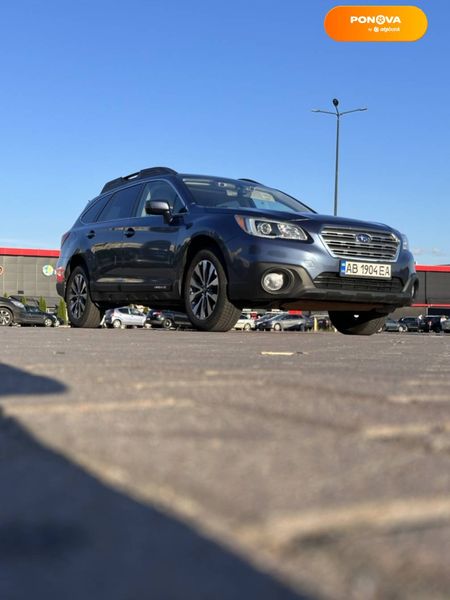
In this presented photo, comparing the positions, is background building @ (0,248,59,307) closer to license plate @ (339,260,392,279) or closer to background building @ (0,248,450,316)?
background building @ (0,248,450,316)

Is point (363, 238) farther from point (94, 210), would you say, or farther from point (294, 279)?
point (94, 210)

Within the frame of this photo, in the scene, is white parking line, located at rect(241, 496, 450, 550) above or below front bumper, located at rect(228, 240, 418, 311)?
below

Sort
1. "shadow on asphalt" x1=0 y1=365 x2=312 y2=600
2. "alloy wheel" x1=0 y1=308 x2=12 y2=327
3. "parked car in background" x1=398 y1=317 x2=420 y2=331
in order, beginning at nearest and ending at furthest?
1. "shadow on asphalt" x1=0 y1=365 x2=312 y2=600
2. "alloy wheel" x1=0 y1=308 x2=12 y2=327
3. "parked car in background" x1=398 y1=317 x2=420 y2=331

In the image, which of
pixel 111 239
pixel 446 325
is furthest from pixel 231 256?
pixel 446 325

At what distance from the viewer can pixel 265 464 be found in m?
1.07

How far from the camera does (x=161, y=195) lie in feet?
25.1

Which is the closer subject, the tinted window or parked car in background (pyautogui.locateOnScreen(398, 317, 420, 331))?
the tinted window

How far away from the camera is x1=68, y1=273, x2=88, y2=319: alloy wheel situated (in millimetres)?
8716

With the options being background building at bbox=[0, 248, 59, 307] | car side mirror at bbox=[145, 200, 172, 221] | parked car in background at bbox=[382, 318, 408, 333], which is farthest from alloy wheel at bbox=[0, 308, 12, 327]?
background building at bbox=[0, 248, 59, 307]

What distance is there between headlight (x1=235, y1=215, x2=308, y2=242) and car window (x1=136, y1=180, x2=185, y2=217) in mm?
1025

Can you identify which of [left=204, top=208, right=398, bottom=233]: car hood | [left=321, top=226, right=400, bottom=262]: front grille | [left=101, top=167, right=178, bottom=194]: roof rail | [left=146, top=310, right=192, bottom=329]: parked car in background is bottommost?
[left=146, top=310, right=192, bottom=329]: parked car in background

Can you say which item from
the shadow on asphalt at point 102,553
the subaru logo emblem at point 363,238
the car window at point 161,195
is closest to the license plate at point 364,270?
the subaru logo emblem at point 363,238

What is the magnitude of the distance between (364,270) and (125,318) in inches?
1454


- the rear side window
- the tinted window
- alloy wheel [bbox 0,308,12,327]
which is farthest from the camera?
alloy wheel [bbox 0,308,12,327]
